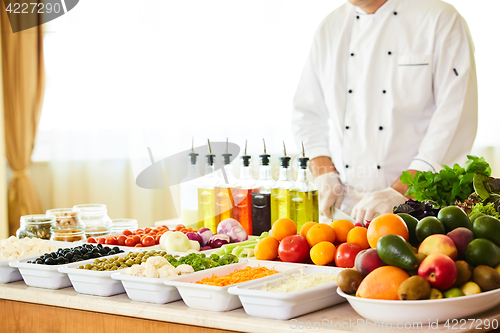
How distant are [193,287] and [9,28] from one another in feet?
11.2

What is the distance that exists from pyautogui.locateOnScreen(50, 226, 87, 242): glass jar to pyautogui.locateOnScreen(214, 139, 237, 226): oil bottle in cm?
44

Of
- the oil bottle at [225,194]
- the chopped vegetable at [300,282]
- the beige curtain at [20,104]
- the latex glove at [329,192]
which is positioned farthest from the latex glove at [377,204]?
the beige curtain at [20,104]

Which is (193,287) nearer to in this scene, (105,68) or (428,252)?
(428,252)

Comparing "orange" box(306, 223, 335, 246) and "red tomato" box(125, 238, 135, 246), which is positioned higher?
"orange" box(306, 223, 335, 246)

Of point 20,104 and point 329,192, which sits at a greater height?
point 20,104

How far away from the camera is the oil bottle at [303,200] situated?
170 cm

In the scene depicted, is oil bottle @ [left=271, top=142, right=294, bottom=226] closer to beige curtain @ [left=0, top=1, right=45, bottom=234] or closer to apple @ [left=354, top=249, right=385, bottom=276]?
apple @ [left=354, top=249, right=385, bottom=276]

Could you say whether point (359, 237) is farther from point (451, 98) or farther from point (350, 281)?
point (451, 98)

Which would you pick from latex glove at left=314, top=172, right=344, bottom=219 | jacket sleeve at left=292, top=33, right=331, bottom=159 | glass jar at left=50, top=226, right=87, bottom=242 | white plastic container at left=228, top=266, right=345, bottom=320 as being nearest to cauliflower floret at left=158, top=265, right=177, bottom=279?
white plastic container at left=228, top=266, right=345, bottom=320

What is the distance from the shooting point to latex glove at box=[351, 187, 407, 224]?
1912mm

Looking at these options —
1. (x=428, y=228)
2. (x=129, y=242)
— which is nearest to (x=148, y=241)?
(x=129, y=242)

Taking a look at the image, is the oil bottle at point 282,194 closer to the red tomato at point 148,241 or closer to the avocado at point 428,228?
the red tomato at point 148,241

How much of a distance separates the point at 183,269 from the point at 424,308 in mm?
511

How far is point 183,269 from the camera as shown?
118 cm
